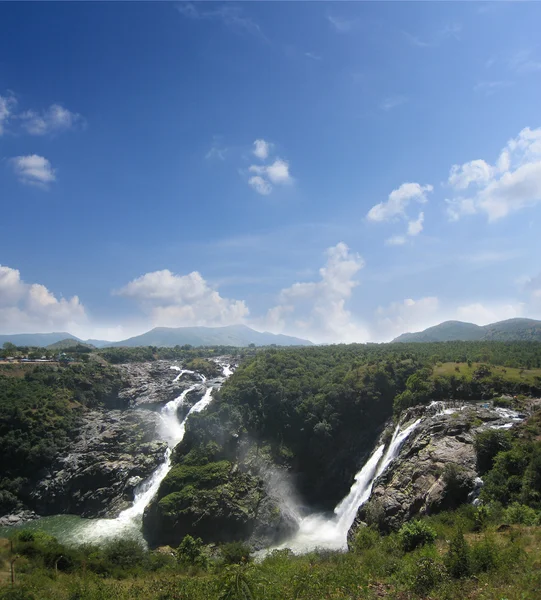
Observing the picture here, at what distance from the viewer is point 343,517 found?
4359 cm

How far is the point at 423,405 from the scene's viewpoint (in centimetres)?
5047

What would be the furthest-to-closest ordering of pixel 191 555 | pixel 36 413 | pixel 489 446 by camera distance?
pixel 36 413, pixel 191 555, pixel 489 446

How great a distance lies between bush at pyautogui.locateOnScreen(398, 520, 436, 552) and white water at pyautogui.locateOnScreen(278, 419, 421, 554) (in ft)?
60.9

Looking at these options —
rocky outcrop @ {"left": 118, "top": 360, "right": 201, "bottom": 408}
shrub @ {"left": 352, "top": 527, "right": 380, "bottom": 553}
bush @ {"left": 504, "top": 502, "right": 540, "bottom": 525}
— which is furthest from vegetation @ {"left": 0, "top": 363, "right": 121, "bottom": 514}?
bush @ {"left": 504, "top": 502, "right": 540, "bottom": 525}

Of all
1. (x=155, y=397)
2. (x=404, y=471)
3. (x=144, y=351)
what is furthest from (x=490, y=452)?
(x=144, y=351)

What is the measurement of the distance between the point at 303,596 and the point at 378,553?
9.75 m

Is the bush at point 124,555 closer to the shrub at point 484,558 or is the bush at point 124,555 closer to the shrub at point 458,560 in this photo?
the shrub at point 458,560

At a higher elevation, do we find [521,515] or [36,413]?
[521,515]

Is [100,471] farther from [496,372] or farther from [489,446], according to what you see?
[496,372]

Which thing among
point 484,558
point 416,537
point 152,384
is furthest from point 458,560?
point 152,384

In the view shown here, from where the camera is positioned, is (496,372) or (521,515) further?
(496,372)

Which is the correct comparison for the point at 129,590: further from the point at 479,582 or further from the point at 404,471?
the point at 404,471

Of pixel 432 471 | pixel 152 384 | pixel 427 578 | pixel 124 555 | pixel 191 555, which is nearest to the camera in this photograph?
pixel 427 578

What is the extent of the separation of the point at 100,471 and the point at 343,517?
134 feet
